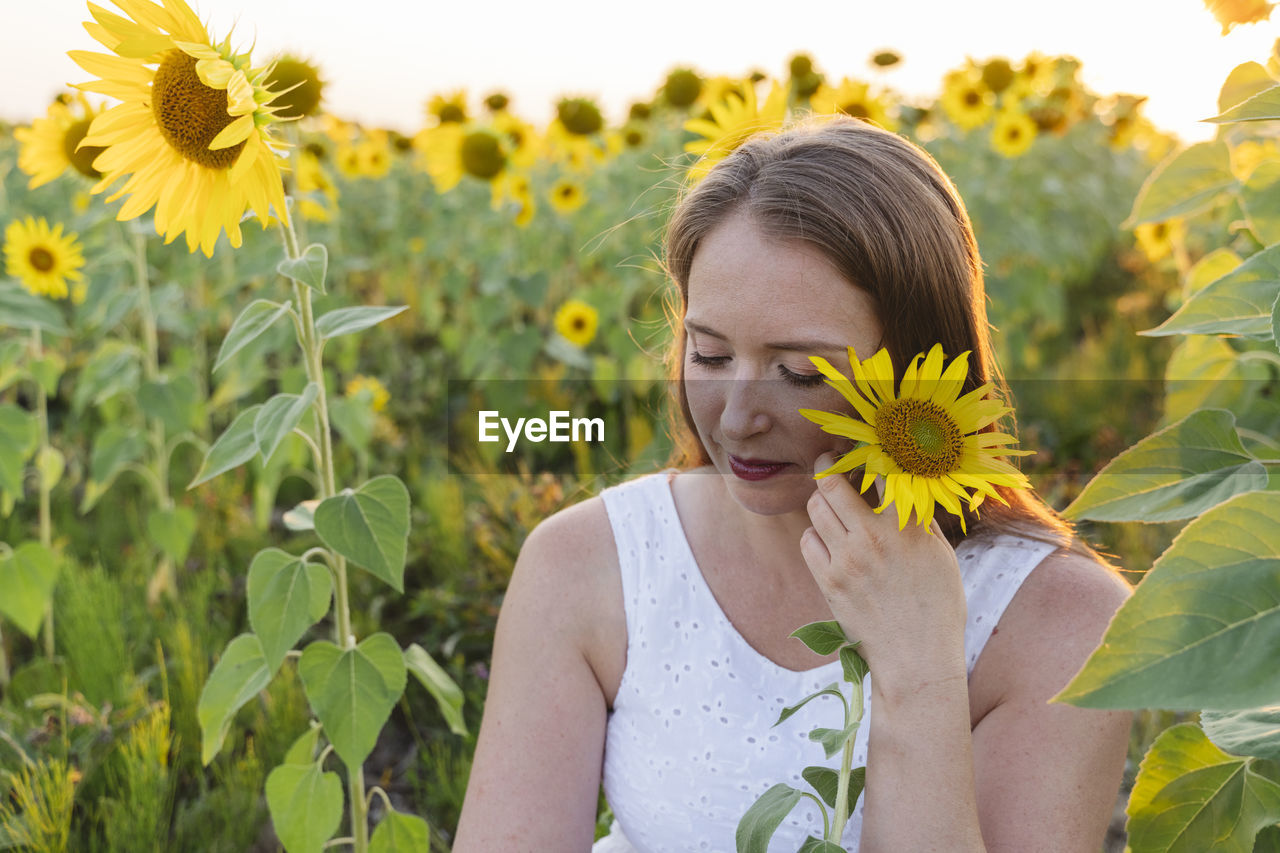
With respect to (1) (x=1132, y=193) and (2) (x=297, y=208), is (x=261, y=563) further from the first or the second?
(1) (x=1132, y=193)

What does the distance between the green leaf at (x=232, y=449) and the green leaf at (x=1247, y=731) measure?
1.03 meters

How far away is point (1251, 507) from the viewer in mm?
718

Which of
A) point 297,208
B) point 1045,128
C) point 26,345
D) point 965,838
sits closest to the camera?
point 965,838

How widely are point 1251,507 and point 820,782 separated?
0.44 m

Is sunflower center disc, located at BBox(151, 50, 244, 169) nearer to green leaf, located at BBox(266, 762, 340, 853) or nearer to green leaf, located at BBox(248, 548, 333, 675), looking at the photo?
green leaf, located at BBox(248, 548, 333, 675)

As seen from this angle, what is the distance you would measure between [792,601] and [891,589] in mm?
474

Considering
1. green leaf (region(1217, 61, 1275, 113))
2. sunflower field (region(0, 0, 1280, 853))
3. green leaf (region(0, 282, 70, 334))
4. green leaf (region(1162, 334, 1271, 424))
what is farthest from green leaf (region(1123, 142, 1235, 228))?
green leaf (region(0, 282, 70, 334))

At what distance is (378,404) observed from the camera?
3.59 meters

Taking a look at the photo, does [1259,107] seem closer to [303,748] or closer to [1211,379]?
[1211,379]

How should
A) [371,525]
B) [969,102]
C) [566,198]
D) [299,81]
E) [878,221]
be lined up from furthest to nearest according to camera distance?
[969,102]
[566,198]
[299,81]
[371,525]
[878,221]

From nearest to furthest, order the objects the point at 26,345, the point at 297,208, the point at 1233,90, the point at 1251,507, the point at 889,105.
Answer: the point at 1251,507
the point at 1233,90
the point at 26,345
the point at 297,208
the point at 889,105

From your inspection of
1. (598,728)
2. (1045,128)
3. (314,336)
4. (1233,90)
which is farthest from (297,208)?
(1045,128)

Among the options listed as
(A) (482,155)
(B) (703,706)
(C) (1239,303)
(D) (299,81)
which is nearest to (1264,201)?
(C) (1239,303)

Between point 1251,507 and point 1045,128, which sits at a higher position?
point 1045,128
